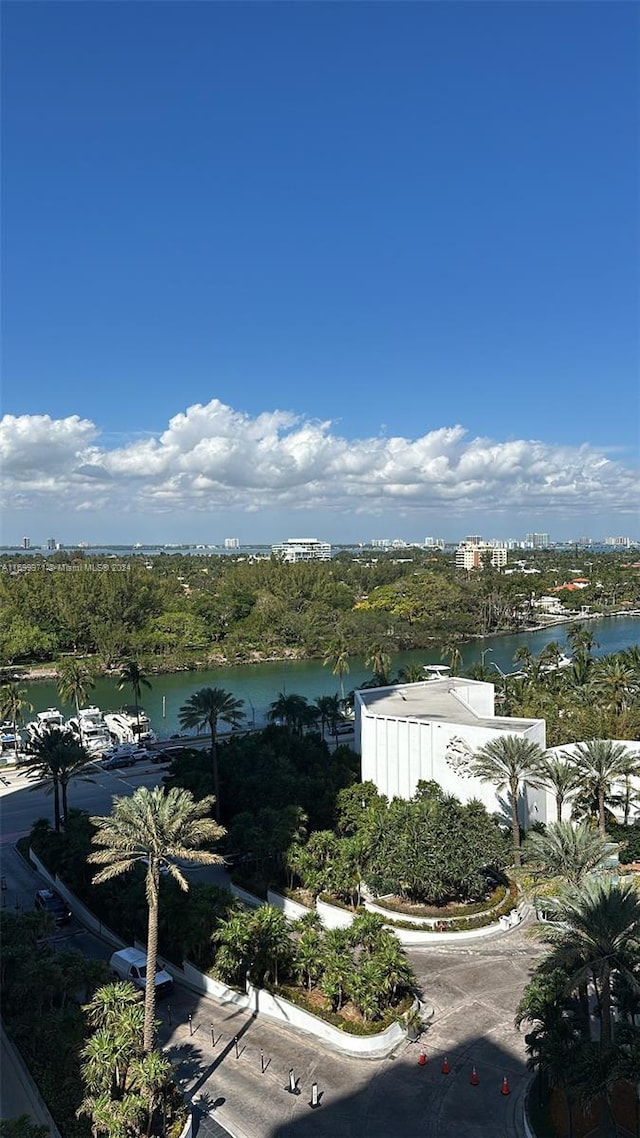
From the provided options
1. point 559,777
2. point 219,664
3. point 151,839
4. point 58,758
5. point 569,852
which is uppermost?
point 151,839

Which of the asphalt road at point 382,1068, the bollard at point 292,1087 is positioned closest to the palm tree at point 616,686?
the asphalt road at point 382,1068

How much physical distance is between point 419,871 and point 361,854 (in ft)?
7.59

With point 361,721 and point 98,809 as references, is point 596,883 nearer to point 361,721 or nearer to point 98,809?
point 361,721

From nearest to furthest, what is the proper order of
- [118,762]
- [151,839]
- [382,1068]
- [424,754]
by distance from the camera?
1. [151,839]
2. [382,1068]
3. [424,754]
4. [118,762]

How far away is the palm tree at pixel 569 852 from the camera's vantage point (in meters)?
18.3

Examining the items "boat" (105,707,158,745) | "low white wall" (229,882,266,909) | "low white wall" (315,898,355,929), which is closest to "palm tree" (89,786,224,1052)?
"low white wall" (315,898,355,929)

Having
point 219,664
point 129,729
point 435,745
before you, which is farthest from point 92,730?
point 219,664

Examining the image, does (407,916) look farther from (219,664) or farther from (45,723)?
(219,664)

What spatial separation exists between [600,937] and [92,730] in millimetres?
41411

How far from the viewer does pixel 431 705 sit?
119 ft

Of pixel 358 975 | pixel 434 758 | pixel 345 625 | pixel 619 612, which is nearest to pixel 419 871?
pixel 358 975

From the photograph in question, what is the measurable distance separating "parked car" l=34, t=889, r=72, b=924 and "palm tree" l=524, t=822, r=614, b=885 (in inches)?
A: 606

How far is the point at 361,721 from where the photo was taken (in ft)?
114

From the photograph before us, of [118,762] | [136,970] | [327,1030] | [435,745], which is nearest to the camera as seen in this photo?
[327,1030]
